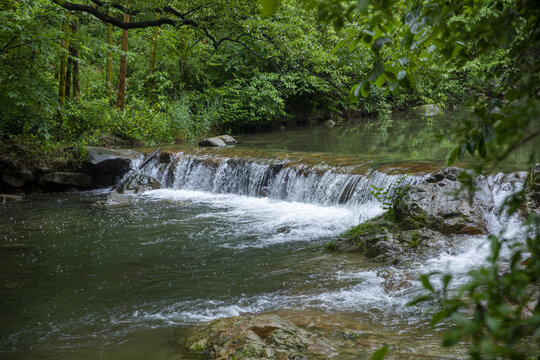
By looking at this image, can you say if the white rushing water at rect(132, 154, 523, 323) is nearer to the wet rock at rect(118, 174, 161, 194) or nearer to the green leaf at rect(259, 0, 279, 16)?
the wet rock at rect(118, 174, 161, 194)

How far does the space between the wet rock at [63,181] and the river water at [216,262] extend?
0.64 meters

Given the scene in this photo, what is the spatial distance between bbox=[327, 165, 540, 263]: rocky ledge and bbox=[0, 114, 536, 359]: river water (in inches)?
9.3

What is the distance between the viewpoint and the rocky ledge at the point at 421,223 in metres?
6.40

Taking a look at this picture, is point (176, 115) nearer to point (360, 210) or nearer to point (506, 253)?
point (360, 210)

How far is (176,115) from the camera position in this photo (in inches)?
722

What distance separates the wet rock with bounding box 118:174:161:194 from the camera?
12.8 meters

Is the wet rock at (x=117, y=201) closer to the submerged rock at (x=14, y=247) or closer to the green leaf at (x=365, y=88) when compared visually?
the submerged rock at (x=14, y=247)

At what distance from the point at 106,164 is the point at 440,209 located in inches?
413

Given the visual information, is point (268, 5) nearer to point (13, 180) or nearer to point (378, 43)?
point (378, 43)

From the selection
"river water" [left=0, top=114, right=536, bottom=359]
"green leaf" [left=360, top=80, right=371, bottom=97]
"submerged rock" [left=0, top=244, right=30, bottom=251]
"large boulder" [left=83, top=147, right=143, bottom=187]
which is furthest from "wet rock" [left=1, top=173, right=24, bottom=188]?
"green leaf" [left=360, top=80, right=371, bottom=97]

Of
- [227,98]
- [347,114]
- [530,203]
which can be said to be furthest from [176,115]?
[530,203]

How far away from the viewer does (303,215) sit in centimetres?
957

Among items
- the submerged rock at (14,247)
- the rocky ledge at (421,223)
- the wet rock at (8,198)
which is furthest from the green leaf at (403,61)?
the wet rock at (8,198)

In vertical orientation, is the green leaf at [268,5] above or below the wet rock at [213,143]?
above
